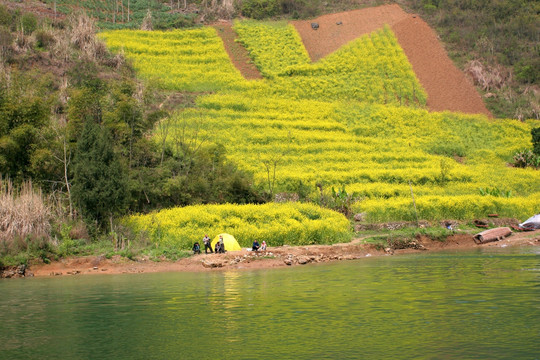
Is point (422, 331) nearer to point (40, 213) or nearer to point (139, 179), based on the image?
point (40, 213)

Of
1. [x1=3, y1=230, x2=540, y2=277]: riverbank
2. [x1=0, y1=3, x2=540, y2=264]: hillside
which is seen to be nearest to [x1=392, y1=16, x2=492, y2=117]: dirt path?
[x1=0, y1=3, x2=540, y2=264]: hillside

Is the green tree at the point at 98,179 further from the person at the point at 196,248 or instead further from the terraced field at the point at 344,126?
the terraced field at the point at 344,126

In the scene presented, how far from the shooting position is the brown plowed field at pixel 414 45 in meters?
58.0

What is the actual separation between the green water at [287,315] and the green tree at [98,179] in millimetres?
6313

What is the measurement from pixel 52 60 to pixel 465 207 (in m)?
35.2

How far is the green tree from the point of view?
1045 inches

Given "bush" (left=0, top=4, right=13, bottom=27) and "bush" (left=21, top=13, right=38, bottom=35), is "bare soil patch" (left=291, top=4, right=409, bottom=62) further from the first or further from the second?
"bush" (left=0, top=4, right=13, bottom=27)

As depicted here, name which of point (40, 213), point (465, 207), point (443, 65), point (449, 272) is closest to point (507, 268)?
point (449, 272)

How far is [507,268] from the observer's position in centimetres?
1969

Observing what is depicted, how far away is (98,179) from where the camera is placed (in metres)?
26.8

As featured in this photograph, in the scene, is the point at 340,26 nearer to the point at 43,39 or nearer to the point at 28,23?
the point at 43,39

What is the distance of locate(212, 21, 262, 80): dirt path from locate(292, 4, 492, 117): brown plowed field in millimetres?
6878

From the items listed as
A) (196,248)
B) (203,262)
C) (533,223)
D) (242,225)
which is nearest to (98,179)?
(196,248)

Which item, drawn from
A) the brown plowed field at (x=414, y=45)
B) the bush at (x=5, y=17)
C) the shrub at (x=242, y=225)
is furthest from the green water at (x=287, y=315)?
the bush at (x=5, y=17)
